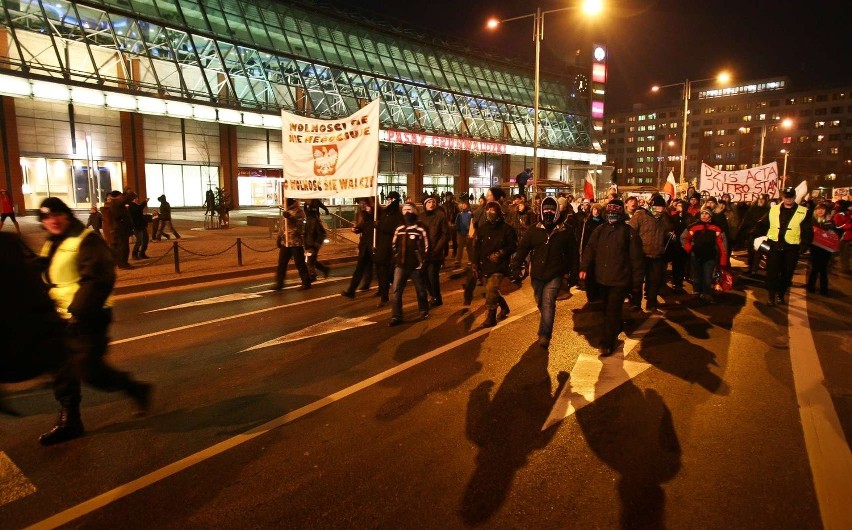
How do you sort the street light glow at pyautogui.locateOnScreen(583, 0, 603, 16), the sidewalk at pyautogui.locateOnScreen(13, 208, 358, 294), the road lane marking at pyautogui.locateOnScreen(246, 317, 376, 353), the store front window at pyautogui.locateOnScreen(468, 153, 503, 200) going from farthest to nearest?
the store front window at pyautogui.locateOnScreen(468, 153, 503, 200), the street light glow at pyautogui.locateOnScreen(583, 0, 603, 16), the sidewalk at pyautogui.locateOnScreen(13, 208, 358, 294), the road lane marking at pyautogui.locateOnScreen(246, 317, 376, 353)

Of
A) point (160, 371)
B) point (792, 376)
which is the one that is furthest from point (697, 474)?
point (160, 371)

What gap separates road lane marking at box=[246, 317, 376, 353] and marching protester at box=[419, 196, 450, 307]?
137 centimetres

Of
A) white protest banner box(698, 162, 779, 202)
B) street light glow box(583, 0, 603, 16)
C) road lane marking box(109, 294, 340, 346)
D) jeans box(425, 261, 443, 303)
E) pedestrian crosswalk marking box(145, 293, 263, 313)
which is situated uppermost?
street light glow box(583, 0, 603, 16)

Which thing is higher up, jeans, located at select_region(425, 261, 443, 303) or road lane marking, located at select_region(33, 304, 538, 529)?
jeans, located at select_region(425, 261, 443, 303)

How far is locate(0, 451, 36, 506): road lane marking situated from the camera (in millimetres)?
3529

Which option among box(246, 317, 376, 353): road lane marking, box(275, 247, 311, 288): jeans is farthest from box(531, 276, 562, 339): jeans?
box(275, 247, 311, 288): jeans

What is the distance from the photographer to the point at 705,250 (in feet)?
31.0

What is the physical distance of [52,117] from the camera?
2645 centimetres

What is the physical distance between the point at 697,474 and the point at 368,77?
36.9 m

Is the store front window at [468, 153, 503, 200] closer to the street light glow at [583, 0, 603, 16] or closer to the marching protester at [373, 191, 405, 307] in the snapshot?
the street light glow at [583, 0, 603, 16]

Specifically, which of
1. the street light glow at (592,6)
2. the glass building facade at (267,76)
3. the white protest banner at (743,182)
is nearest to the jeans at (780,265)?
the white protest banner at (743,182)

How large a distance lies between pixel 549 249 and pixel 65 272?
193 inches

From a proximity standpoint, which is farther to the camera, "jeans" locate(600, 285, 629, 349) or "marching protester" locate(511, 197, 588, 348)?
"marching protester" locate(511, 197, 588, 348)

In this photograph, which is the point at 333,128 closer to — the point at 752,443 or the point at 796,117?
the point at 752,443
